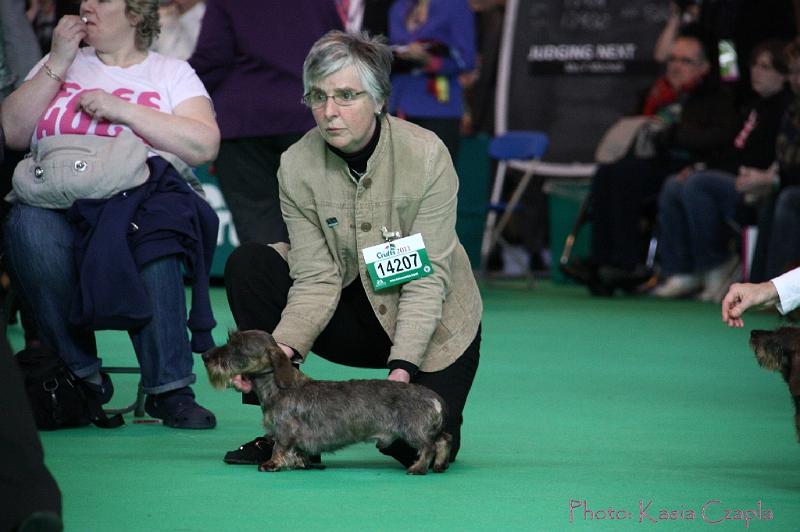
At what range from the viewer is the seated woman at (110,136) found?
4219mm

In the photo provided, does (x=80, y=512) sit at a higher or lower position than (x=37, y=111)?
lower

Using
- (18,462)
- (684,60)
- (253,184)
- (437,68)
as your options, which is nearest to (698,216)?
(684,60)

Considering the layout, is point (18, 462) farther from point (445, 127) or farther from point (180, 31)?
point (180, 31)

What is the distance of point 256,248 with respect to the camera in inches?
145

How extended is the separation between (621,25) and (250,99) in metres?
6.27

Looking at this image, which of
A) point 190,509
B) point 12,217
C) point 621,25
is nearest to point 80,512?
point 190,509

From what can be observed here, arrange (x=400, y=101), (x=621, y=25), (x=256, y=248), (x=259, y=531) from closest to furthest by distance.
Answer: (x=259, y=531), (x=256, y=248), (x=400, y=101), (x=621, y=25)

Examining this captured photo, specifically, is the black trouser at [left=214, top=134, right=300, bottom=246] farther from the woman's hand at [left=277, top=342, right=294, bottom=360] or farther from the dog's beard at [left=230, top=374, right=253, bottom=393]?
the dog's beard at [left=230, top=374, right=253, bottom=393]

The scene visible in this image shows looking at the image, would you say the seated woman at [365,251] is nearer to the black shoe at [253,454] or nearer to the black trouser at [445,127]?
the black shoe at [253,454]

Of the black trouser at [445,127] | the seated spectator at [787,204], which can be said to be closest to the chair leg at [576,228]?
the black trouser at [445,127]

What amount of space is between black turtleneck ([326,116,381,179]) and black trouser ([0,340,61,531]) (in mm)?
1362

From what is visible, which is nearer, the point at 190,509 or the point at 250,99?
the point at 190,509

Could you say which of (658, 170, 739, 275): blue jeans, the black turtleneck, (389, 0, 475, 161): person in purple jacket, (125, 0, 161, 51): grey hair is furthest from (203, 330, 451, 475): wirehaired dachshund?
(658, 170, 739, 275): blue jeans

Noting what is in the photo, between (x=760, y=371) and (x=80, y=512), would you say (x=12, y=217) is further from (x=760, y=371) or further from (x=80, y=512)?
(x=760, y=371)
